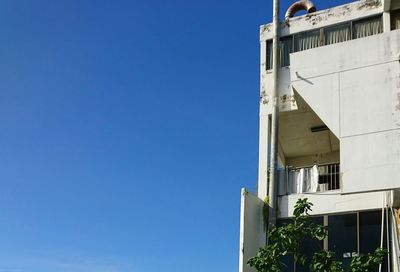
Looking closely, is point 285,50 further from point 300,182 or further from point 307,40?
point 300,182

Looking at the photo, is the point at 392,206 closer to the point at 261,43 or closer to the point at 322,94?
the point at 322,94

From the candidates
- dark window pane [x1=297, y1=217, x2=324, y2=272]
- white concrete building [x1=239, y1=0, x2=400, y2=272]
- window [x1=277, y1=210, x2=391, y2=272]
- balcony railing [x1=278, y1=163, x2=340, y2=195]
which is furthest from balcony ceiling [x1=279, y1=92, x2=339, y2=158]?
dark window pane [x1=297, y1=217, x2=324, y2=272]

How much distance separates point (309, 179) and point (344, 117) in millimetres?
2791

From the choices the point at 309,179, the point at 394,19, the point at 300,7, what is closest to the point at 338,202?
the point at 309,179

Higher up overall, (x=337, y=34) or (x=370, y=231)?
(x=337, y=34)

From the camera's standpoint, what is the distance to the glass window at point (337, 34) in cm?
2105

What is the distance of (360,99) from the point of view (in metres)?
18.1

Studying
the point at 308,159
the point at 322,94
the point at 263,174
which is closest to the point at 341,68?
the point at 322,94

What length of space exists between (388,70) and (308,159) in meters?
7.75

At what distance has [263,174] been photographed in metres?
20.4

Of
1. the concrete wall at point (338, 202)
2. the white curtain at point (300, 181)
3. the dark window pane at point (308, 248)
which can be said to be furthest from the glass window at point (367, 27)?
the dark window pane at point (308, 248)

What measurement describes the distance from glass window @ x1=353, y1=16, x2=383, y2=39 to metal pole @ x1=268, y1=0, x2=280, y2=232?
8.96 feet

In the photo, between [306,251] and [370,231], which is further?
[306,251]

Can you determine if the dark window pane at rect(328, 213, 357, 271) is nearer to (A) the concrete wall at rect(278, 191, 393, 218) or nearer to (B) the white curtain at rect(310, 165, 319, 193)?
(A) the concrete wall at rect(278, 191, 393, 218)
